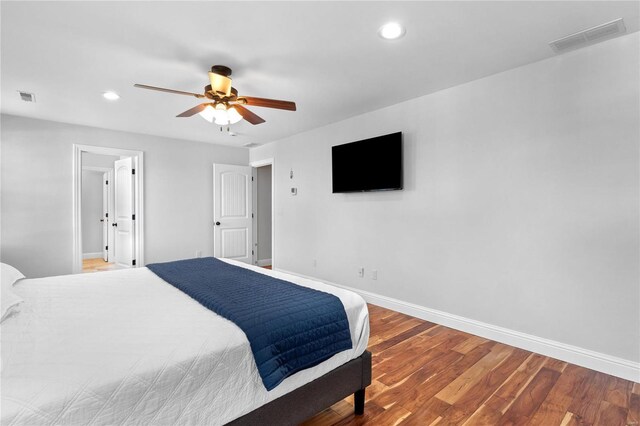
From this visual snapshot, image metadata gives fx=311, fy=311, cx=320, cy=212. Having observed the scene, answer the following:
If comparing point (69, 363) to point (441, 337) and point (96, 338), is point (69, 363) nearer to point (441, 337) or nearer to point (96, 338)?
point (96, 338)

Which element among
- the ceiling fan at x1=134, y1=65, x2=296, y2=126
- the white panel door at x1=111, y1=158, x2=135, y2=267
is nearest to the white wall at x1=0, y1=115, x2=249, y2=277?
the white panel door at x1=111, y1=158, x2=135, y2=267

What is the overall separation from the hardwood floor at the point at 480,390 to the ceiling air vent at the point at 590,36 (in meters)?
2.48

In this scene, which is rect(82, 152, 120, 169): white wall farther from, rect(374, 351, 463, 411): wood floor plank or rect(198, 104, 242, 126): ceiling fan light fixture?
rect(374, 351, 463, 411): wood floor plank

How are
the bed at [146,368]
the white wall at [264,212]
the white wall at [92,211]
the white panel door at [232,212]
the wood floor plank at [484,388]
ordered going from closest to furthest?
the bed at [146,368]
the wood floor plank at [484,388]
the white panel door at [232,212]
the white wall at [264,212]
the white wall at [92,211]

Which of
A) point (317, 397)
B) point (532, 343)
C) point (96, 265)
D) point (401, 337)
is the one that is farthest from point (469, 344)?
point (96, 265)

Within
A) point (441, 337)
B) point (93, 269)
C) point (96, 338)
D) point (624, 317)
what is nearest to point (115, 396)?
point (96, 338)

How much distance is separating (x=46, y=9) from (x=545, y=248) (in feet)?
13.1

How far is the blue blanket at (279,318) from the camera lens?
1.46m

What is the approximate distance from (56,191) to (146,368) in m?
4.40

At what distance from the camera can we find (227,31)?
2.18m

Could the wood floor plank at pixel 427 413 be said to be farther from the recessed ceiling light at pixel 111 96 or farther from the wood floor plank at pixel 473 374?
the recessed ceiling light at pixel 111 96

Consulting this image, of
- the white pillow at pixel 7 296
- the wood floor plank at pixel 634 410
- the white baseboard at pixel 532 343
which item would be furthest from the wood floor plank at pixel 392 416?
the white pillow at pixel 7 296

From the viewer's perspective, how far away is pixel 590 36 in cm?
224

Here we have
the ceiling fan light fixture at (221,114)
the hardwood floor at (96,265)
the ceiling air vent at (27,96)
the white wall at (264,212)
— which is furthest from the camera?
the white wall at (264,212)
